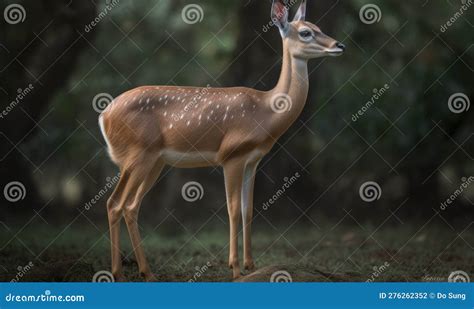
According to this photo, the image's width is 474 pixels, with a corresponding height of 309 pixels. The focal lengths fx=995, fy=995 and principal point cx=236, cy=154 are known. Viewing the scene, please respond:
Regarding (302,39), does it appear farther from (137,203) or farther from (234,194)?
(137,203)

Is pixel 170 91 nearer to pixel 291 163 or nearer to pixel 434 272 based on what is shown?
pixel 291 163

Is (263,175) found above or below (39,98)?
above

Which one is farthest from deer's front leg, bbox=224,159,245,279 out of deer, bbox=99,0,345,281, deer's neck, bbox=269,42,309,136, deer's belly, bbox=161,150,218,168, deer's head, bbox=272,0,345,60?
deer's head, bbox=272,0,345,60

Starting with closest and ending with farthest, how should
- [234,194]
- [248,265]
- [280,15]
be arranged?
[234,194]
[280,15]
[248,265]

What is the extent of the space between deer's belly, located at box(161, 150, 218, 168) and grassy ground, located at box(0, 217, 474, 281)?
112cm

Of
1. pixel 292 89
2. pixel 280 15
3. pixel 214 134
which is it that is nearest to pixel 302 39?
pixel 280 15

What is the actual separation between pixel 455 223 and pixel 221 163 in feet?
13.6

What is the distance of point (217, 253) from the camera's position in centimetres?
1057

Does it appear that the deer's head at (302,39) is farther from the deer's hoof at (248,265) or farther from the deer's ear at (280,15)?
the deer's hoof at (248,265)

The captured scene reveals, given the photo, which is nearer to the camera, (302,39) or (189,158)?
(302,39)

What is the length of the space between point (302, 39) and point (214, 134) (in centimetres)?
121

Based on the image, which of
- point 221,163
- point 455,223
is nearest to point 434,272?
point 455,223

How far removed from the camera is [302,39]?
9.26 m

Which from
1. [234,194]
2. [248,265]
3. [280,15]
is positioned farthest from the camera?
[248,265]
